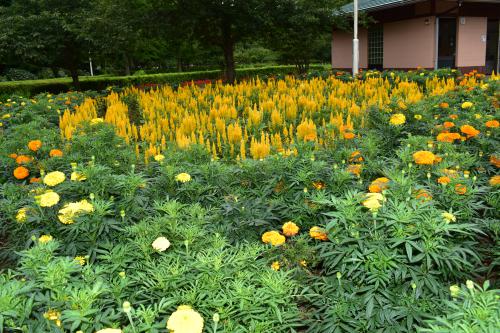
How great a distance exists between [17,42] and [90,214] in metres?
15.5

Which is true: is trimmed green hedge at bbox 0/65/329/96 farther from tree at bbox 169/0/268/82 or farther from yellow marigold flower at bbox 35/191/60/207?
yellow marigold flower at bbox 35/191/60/207

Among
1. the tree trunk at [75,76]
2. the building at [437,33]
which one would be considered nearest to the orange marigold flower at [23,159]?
the tree trunk at [75,76]

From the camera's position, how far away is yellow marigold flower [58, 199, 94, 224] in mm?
2643

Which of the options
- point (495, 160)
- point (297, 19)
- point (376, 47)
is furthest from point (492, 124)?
point (376, 47)

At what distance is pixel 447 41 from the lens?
18656mm

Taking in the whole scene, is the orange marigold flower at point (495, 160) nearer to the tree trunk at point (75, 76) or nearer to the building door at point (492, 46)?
the tree trunk at point (75, 76)

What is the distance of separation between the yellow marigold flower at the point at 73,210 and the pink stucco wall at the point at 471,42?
19.3 m

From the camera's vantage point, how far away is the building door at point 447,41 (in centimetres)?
1845

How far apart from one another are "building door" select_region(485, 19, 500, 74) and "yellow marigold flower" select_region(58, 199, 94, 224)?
2199 cm

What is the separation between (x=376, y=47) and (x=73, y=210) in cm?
2103

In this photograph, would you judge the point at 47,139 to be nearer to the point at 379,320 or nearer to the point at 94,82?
the point at 379,320

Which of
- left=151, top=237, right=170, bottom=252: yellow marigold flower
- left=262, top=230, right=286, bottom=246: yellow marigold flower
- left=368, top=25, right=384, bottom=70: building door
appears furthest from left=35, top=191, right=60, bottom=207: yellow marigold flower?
left=368, top=25, right=384, bottom=70: building door

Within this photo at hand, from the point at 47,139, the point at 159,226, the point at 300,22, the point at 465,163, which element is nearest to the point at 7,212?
the point at 159,226

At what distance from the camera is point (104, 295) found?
223cm
